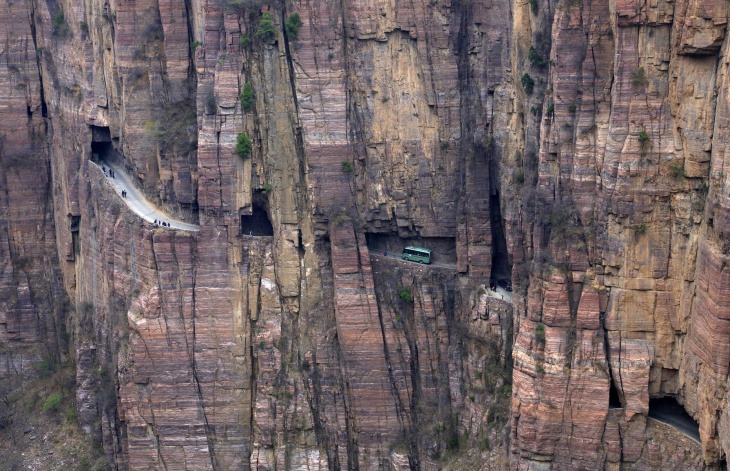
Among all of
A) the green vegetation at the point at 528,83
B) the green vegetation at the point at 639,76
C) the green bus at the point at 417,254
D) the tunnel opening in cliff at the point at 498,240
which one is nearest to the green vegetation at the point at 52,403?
the green bus at the point at 417,254

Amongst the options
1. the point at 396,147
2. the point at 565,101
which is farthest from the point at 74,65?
the point at 565,101

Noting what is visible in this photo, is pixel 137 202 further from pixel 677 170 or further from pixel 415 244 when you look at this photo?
pixel 677 170

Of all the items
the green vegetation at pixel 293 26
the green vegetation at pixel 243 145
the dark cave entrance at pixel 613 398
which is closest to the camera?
the dark cave entrance at pixel 613 398

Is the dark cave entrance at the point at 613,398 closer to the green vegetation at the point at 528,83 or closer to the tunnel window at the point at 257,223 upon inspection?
the green vegetation at the point at 528,83

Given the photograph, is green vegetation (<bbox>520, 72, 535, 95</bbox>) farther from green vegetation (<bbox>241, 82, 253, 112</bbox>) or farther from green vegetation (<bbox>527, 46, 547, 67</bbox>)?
green vegetation (<bbox>241, 82, 253, 112</bbox>)

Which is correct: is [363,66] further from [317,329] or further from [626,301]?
[626,301]
